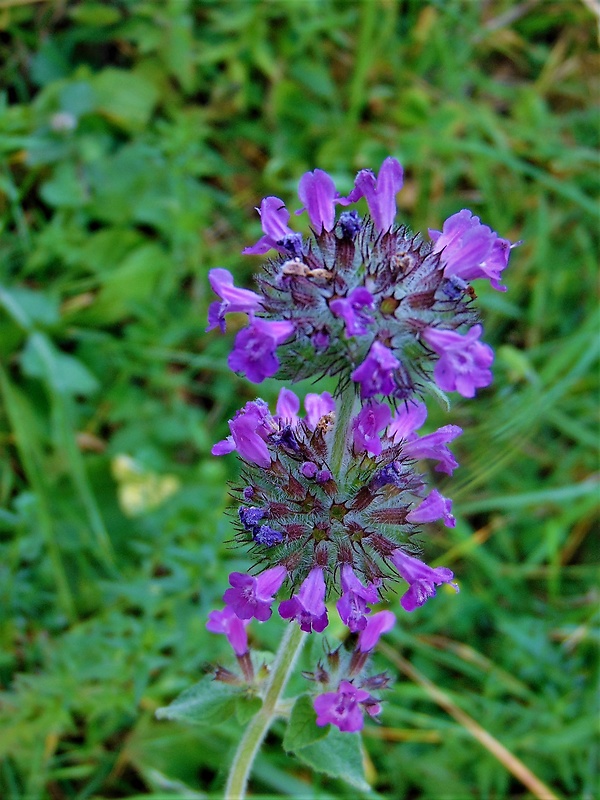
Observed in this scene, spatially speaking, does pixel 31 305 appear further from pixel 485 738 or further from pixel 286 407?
pixel 485 738

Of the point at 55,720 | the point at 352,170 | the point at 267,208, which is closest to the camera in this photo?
the point at 267,208

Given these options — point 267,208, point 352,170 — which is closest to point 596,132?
point 352,170

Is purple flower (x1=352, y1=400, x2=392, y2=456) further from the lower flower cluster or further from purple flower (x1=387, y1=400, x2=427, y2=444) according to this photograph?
purple flower (x1=387, y1=400, x2=427, y2=444)

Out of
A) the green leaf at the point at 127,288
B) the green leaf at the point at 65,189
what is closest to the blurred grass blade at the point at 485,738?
the green leaf at the point at 127,288

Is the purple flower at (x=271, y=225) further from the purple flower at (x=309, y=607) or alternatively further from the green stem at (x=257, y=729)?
the green stem at (x=257, y=729)

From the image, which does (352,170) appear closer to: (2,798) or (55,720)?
(55,720)

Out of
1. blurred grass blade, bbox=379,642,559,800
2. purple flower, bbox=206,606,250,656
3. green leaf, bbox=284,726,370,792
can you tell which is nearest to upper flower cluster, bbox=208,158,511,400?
purple flower, bbox=206,606,250,656

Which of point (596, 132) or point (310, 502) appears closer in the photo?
point (310, 502)
